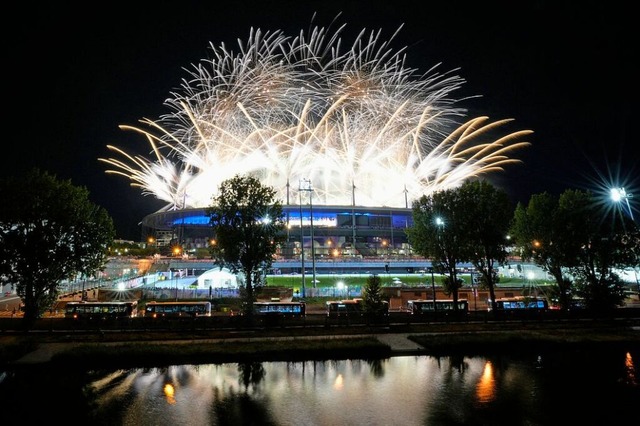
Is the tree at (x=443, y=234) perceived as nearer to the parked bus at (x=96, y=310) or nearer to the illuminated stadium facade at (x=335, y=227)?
A: the parked bus at (x=96, y=310)

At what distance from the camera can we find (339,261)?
8981cm

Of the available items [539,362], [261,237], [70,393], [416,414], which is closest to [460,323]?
[539,362]

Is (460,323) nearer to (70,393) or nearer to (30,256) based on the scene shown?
(70,393)

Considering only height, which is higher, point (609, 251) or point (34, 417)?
point (609, 251)

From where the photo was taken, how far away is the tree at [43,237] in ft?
103

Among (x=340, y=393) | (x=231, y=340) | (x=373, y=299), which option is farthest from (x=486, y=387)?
(x=373, y=299)

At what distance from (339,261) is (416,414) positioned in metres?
75.5

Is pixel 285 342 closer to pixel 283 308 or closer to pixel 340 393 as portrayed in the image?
pixel 340 393

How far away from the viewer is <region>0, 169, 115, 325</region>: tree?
103ft

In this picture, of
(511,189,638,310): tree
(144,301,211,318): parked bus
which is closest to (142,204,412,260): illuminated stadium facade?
(511,189,638,310): tree

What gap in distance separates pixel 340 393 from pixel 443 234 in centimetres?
2818

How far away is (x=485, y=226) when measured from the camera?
40.8m

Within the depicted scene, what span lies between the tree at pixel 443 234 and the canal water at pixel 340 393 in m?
18.2

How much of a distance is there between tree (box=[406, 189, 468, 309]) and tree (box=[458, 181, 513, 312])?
2.18 feet
